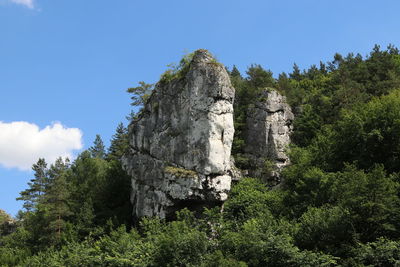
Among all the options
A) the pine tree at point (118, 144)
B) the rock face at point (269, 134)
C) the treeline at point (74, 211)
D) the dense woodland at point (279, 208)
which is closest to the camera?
the dense woodland at point (279, 208)

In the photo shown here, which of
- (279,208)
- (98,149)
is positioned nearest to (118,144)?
(98,149)

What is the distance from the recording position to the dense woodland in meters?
24.5

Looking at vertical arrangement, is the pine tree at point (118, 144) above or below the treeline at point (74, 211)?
above

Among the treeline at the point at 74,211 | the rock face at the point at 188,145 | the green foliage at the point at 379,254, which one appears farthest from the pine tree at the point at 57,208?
the green foliage at the point at 379,254

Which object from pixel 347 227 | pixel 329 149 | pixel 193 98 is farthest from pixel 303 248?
pixel 193 98

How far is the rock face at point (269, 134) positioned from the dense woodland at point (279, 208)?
1.26 meters

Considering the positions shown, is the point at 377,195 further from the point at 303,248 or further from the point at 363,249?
the point at 303,248

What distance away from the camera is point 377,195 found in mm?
24328

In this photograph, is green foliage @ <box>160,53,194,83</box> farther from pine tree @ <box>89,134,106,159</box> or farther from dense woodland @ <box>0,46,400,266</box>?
pine tree @ <box>89,134,106,159</box>

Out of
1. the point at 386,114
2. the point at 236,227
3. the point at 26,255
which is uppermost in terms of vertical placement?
the point at 386,114

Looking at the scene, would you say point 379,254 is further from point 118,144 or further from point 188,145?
point 118,144

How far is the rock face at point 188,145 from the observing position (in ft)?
121

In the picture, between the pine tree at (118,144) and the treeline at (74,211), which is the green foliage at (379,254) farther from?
the pine tree at (118,144)

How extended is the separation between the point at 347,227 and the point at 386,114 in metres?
13.4
